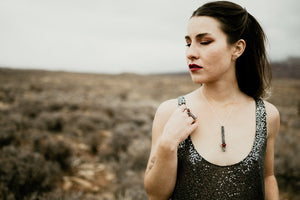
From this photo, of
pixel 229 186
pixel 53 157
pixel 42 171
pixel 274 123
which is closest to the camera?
pixel 229 186

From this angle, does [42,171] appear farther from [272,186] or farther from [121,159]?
[272,186]

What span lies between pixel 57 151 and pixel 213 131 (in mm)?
4067

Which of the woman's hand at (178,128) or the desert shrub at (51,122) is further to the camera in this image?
the desert shrub at (51,122)

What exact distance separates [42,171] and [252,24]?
4.09 m

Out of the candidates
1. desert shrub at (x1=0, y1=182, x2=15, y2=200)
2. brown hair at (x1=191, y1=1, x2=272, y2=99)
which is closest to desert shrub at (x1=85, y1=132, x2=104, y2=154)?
A: desert shrub at (x1=0, y1=182, x2=15, y2=200)

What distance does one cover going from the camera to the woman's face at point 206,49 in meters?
1.29

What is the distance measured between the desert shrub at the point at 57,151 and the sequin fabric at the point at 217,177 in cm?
365

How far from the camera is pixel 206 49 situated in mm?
1288

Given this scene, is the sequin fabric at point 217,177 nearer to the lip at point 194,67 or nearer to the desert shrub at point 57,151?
the lip at point 194,67

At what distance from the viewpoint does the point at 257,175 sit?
134 centimetres

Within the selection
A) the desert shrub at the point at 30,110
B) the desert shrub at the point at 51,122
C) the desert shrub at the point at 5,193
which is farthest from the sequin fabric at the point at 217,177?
the desert shrub at the point at 30,110

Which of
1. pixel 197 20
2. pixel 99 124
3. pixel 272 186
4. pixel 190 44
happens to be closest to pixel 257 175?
pixel 272 186

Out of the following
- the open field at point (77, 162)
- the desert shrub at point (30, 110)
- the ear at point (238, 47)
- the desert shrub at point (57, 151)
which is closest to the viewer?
the ear at point (238, 47)

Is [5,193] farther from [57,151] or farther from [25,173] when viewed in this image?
[57,151]
